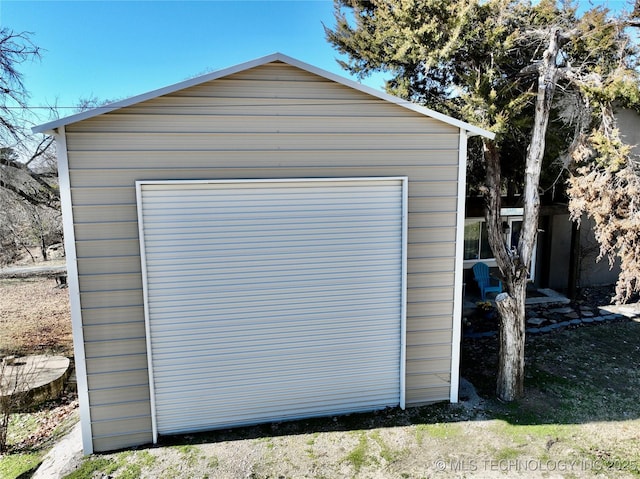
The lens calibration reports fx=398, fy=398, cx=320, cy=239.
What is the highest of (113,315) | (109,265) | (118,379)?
(109,265)

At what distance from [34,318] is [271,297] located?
25.6ft

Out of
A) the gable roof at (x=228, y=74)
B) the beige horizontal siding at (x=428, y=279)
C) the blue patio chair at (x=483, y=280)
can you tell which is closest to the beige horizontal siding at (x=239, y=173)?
the gable roof at (x=228, y=74)

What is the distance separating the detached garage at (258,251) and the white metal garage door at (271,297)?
0.02m

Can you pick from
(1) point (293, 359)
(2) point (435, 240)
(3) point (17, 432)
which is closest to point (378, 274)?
(2) point (435, 240)

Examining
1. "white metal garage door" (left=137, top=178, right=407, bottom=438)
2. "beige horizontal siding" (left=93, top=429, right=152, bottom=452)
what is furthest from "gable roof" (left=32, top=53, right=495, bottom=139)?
"beige horizontal siding" (left=93, top=429, right=152, bottom=452)

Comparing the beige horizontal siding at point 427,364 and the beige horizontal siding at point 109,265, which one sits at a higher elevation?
the beige horizontal siding at point 109,265

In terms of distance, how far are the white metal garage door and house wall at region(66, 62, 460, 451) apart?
0.51ft

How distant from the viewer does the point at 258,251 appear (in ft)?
14.5

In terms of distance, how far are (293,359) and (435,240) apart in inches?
85.6

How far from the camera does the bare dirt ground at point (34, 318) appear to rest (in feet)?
25.1

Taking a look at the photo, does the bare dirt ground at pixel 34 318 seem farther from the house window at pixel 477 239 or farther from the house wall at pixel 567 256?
the house wall at pixel 567 256

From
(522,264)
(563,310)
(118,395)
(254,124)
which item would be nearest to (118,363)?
(118,395)

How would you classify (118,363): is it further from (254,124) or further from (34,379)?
(254,124)

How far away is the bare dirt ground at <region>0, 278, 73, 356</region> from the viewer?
7664 millimetres
